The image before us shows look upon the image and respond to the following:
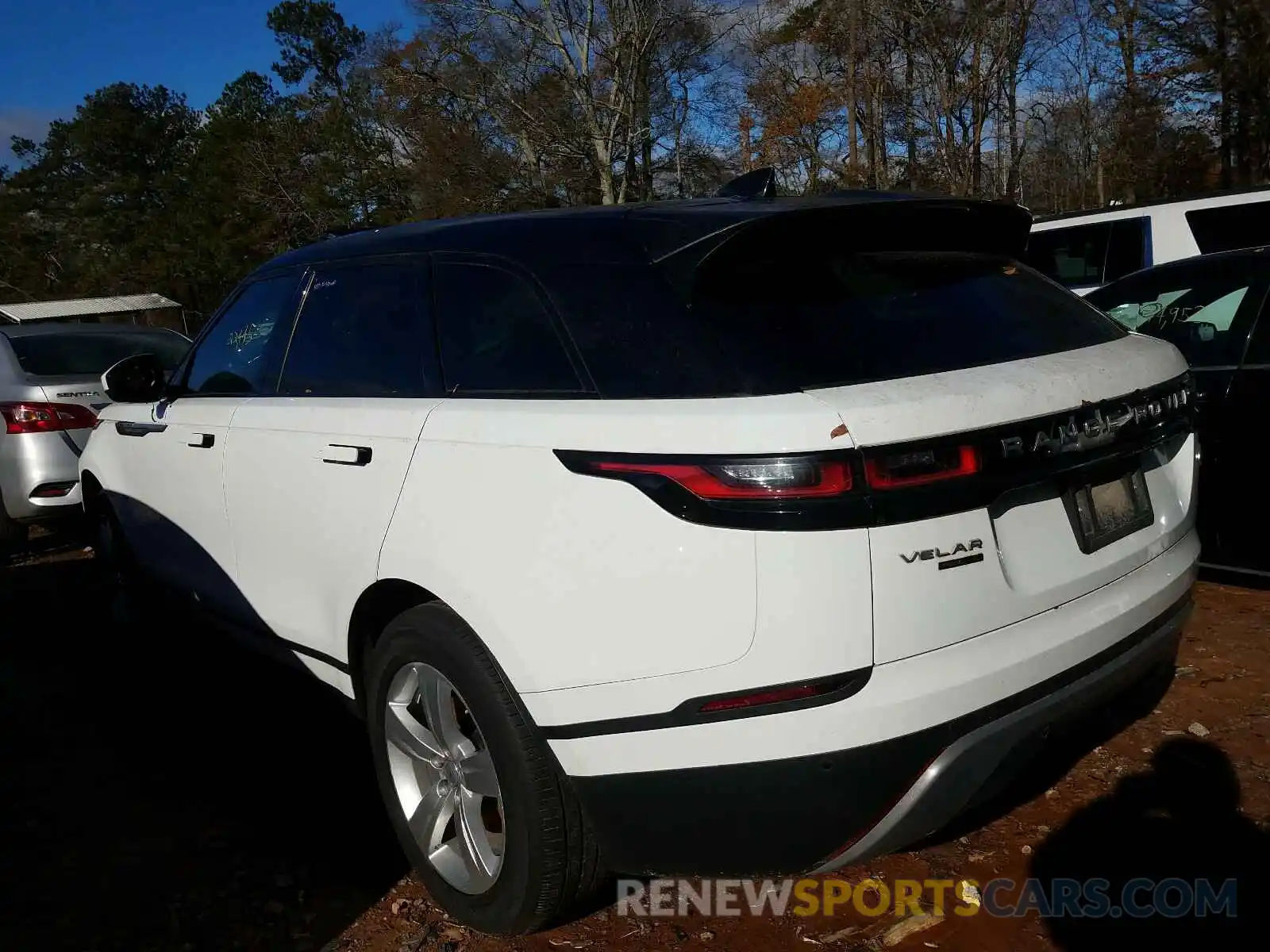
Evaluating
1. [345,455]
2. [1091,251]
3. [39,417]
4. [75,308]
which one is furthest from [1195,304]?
[75,308]

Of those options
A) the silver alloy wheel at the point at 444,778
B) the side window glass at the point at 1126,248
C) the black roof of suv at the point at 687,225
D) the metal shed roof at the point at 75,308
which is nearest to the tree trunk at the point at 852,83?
the side window glass at the point at 1126,248

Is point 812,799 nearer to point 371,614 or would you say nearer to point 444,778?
point 444,778

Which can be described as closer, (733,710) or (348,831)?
(733,710)

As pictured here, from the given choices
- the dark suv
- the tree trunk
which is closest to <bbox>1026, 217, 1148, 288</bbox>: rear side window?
the dark suv

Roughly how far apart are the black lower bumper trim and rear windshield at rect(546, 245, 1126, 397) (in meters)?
0.71

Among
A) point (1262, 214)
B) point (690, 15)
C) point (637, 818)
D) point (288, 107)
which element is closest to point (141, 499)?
point (637, 818)

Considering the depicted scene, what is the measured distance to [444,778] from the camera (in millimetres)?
2488

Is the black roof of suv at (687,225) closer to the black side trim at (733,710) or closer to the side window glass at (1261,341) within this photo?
the black side trim at (733,710)

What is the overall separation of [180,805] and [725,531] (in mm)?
2391

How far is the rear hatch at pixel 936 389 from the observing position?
1.84 metres

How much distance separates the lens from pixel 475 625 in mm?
2150

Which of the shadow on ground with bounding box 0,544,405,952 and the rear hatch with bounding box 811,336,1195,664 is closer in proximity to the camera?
the rear hatch with bounding box 811,336,1195,664

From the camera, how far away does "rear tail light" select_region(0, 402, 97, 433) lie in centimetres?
620

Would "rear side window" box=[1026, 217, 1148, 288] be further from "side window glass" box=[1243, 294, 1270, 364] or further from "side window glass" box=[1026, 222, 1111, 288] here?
"side window glass" box=[1243, 294, 1270, 364]
